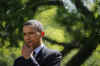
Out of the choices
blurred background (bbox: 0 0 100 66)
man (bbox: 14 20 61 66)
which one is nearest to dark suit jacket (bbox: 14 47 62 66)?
man (bbox: 14 20 61 66)

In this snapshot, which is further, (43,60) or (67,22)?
(67,22)

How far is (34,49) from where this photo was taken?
67.3 inches

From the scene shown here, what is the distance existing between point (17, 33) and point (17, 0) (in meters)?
0.82

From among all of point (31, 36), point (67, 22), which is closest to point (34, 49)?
point (31, 36)

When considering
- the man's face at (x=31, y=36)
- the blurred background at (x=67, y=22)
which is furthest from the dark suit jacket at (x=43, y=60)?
the blurred background at (x=67, y=22)

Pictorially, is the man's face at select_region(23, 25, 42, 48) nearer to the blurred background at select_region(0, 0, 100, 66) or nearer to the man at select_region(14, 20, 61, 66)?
the man at select_region(14, 20, 61, 66)

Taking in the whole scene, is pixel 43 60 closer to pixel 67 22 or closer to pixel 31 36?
pixel 31 36

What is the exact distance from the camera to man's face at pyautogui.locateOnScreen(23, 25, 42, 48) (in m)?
1.67

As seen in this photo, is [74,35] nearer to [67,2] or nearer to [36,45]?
[67,2]

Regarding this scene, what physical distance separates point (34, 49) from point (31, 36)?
10 centimetres

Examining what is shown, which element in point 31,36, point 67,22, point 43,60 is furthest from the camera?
point 67,22

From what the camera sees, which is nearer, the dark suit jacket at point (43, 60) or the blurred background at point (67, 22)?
the dark suit jacket at point (43, 60)

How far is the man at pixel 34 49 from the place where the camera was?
1.67m

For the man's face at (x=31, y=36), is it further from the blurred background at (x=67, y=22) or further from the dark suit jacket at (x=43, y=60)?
the blurred background at (x=67, y=22)
